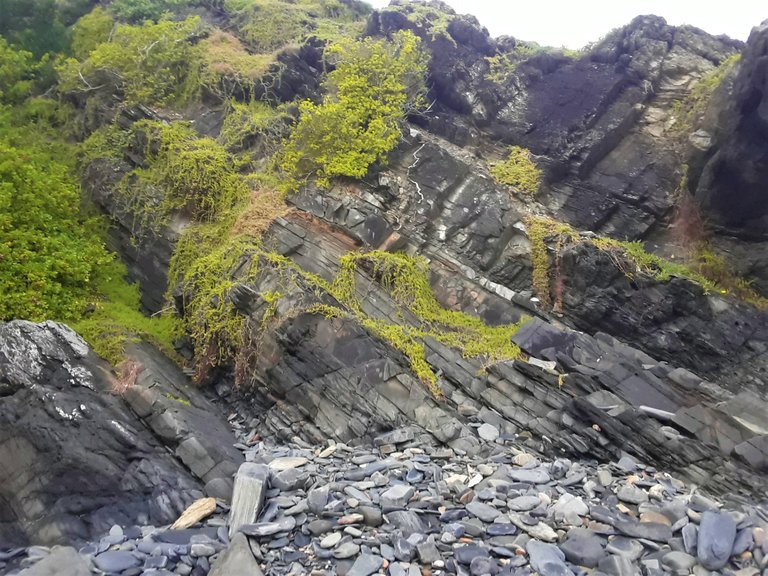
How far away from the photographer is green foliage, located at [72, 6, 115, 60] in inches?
603

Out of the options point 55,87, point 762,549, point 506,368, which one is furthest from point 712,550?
point 55,87

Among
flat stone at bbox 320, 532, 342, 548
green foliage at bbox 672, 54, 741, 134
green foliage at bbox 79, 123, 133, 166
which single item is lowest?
flat stone at bbox 320, 532, 342, 548

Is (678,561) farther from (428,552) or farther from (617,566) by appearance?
(428,552)

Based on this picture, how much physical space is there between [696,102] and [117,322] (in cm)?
1405

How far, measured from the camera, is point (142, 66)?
571 inches

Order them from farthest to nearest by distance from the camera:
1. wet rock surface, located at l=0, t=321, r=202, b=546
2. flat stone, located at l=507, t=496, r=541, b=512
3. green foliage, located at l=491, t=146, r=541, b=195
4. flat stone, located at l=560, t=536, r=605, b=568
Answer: green foliage, located at l=491, t=146, r=541, b=195 → wet rock surface, located at l=0, t=321, r=202, b=546 → flat stone, located at l=507, t=496, r=541, b=512 → flat stone, located at l=560, t=536, r=605, b=568

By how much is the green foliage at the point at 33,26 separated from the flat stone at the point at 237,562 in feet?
51.6

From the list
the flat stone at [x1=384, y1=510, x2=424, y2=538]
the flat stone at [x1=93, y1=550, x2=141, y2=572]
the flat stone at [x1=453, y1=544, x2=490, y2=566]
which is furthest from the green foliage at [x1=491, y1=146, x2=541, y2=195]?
the flat stone at [x1=93, y1=550, x2=141, y2=572]

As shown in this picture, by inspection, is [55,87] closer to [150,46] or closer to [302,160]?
[150,46]

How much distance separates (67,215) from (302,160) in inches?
210

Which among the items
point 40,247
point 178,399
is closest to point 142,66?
point 40,247

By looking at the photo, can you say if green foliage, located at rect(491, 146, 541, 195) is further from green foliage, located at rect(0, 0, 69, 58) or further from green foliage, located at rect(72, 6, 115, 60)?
green foliage, located at rect(0, 0, 69, 58)

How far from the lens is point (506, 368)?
887cm

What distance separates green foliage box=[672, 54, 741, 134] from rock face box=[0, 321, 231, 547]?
524 inches
